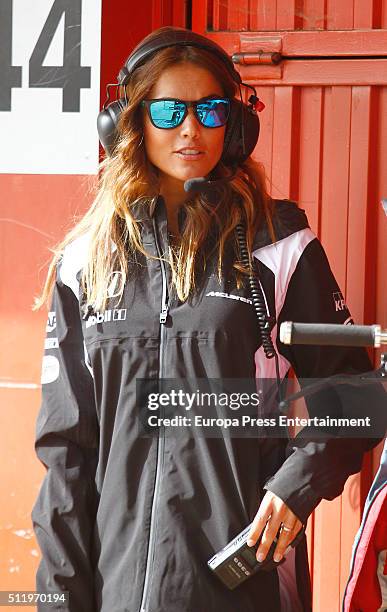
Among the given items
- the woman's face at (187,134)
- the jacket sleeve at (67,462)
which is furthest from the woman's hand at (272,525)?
the woman's face at (187,134)

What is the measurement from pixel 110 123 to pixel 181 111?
236 millimetres

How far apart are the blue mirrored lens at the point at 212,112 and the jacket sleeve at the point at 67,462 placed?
0.61 metres

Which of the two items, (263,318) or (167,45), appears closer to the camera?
(263,318)

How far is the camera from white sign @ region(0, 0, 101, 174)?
3.75m

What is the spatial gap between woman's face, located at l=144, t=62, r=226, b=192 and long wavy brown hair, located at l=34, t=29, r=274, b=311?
1.0 inches

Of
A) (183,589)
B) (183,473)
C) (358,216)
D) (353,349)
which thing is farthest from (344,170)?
(183,589)

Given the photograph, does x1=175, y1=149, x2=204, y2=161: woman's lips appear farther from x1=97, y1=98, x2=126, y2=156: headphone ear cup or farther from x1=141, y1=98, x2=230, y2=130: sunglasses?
x1=97, y1=98, x2=126, y2=156: headphone ear cup

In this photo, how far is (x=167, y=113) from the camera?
115 inches

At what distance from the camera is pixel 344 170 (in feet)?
12.3

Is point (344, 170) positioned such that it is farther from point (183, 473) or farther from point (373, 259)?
point (183, 473)

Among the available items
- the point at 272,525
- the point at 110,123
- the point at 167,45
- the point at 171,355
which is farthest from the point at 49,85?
the point at 272,525

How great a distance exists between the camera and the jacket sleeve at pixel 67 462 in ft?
9.14

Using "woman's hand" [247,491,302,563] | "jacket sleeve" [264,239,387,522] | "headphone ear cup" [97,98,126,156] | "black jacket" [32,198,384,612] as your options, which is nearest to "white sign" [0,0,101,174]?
"headphone ear cup" [97,98,126,156]

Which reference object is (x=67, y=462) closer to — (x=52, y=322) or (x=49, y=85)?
(x=52, y=322)
